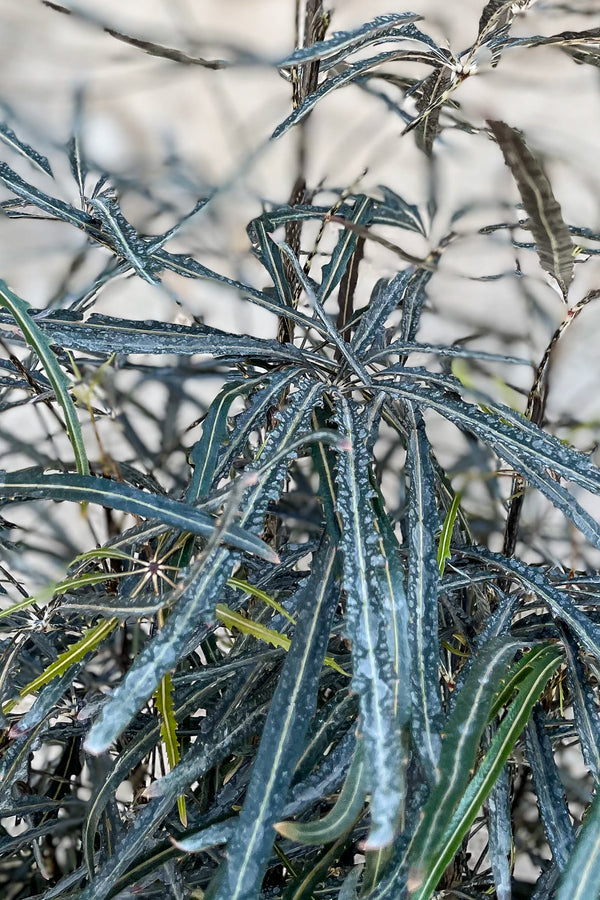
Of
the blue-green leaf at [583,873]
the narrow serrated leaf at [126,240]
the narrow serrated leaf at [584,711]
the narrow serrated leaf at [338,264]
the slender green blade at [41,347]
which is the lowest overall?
the blue-green leaf at [583,873]

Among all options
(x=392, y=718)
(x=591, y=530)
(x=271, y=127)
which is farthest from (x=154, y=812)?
(x=271, y=127)

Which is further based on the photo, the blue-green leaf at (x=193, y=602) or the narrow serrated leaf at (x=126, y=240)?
the narrow serrated leaf at (x=126, y=240)

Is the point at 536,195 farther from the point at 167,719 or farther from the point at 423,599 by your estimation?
the point at 167,719

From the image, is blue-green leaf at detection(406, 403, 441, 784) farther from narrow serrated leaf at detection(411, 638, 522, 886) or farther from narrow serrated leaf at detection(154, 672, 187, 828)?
narrow serrated leaf at detection(154, 672, 187, 828)

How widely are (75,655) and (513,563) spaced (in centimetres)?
32

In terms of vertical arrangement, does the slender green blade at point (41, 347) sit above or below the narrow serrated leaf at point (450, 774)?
above

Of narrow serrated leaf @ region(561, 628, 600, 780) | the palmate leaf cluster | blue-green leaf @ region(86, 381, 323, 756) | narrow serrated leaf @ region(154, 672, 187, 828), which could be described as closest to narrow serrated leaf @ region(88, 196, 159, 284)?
the palmate leaf cluster

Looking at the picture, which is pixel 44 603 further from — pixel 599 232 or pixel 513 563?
pixel 599 232

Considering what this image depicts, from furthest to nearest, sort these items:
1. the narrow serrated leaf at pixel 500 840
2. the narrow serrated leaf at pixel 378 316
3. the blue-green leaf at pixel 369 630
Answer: the narrow serrated leaf at pixel 378 316, the narrow serrated leaf at pixel 500 840, the blue-green leaf at pixel 369 630

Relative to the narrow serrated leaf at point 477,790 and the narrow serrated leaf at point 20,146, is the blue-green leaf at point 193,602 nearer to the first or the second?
the narrow serrated leaf at point 477,790

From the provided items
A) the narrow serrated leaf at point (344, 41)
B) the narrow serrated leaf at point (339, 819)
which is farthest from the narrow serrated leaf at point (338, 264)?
the narrow serrated leaf at point (339, 819)

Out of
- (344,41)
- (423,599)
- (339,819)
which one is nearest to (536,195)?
(344,41)

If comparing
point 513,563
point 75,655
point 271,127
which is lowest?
point 75,655

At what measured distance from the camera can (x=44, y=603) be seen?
0.54 metres
